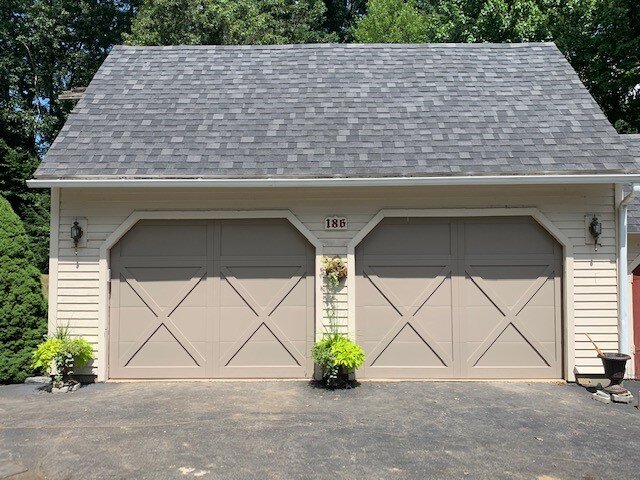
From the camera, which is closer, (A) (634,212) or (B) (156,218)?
(B) (156,218)

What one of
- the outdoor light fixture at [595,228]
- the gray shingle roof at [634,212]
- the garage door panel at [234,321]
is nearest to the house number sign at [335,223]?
the garage door panel at [234,321]

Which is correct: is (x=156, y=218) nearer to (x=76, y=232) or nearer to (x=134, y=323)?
(x=76, y=232)

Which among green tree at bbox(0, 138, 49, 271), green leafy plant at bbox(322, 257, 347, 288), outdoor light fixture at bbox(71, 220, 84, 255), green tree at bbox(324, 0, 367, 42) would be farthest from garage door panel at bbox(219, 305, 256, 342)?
green tree at bbox(324, 0, 367, 42)

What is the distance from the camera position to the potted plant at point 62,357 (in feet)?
19.6

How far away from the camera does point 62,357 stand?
6.07 m

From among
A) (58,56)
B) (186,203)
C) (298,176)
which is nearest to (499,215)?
(298,176)

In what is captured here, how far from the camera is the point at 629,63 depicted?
46.5 ft

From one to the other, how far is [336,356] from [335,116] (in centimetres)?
362

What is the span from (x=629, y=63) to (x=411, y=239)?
40.0ft

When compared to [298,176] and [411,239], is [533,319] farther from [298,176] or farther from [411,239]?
[298,176]

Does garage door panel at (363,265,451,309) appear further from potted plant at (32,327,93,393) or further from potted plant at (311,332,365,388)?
potted plant at (32,327,93,393)

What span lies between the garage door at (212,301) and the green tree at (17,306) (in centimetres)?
116

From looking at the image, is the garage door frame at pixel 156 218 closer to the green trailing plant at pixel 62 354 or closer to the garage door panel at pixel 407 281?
the green trailing plant at pixel 62 354

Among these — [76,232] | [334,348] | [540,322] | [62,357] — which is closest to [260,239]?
[334,348]
